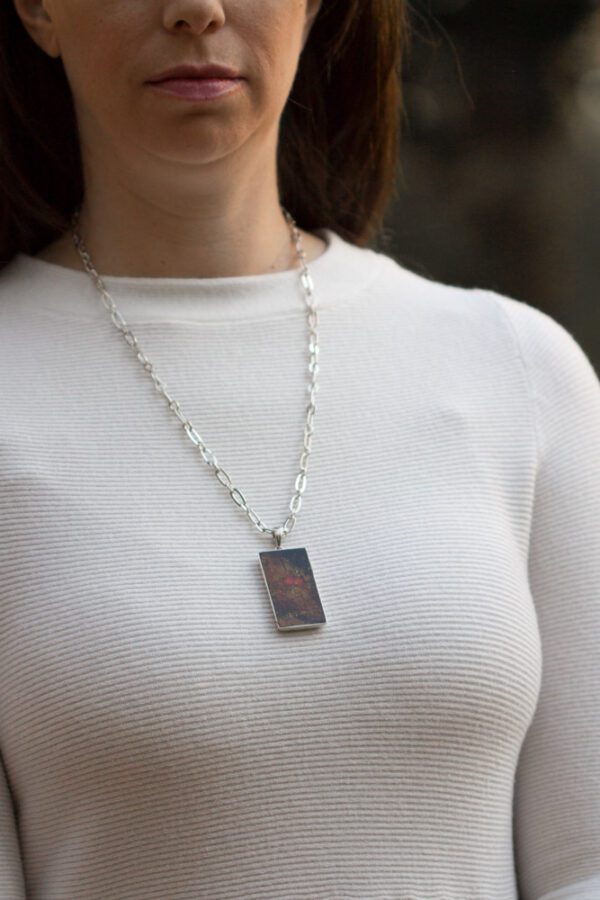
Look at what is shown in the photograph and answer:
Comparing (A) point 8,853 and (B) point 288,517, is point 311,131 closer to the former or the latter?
(B) point 288,517

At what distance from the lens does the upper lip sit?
1.81 metres

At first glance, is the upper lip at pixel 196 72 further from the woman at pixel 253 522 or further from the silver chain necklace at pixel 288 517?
A: the silver chain necklace at pixel 288 517

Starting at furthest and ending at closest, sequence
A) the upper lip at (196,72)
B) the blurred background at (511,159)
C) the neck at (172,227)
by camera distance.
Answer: the blurred background at (511,159) < the neck at (172,227) < the upper lip at (196,72)

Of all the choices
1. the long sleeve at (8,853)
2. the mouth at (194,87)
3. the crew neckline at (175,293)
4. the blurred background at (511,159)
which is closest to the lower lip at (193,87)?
the mouth at (194,87)

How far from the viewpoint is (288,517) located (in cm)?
183

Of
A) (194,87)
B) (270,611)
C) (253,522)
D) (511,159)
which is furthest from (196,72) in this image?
(511,159)

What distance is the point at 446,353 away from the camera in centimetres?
205

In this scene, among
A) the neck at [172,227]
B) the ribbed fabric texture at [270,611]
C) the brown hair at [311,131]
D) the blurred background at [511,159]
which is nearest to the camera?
the ribbed fabric texture at [270,611]

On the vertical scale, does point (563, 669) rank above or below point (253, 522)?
below

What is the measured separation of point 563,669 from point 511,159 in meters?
1.87

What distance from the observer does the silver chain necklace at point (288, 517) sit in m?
1.73

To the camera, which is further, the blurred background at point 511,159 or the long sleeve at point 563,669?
the blurred background at point 511,159

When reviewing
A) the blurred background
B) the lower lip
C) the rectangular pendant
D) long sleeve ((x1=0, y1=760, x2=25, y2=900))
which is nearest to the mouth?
the lower lip

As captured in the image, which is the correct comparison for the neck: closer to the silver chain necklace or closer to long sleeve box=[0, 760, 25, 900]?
the silver chain necklace
